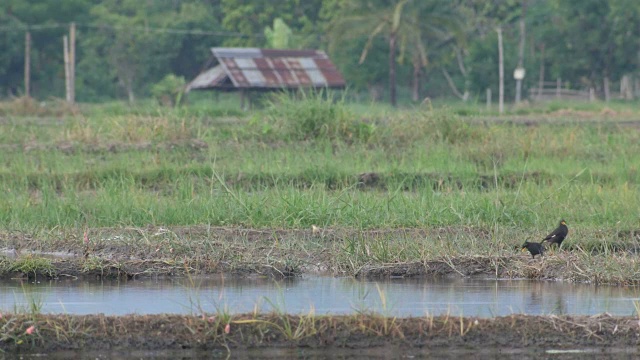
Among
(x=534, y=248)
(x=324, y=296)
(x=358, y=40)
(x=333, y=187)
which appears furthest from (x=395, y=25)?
(x=324, y=296)

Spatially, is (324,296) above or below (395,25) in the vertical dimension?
below

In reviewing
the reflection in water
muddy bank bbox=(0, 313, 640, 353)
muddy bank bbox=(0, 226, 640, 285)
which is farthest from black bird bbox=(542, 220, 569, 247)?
muddy bank bbox=(0, 313, 640, 353)

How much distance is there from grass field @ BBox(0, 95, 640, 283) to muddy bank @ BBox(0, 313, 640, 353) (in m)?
1.90

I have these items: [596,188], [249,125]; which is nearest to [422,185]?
[596,188]

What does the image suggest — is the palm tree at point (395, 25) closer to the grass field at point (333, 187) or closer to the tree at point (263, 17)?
the tree at point (263, 17)

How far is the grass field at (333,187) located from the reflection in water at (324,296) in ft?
0.90

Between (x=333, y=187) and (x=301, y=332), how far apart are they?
7.03m

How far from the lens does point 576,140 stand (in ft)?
55.7

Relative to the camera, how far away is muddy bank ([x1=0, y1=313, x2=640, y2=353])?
19.7 feet

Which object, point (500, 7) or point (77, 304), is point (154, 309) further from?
point (500, 7)

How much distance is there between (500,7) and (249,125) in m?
27.4

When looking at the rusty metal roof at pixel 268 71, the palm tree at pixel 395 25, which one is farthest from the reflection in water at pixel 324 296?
the palm tree at pixel 395 25

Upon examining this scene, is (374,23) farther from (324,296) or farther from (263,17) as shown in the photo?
(324,296)

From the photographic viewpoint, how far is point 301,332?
6.04 metres
